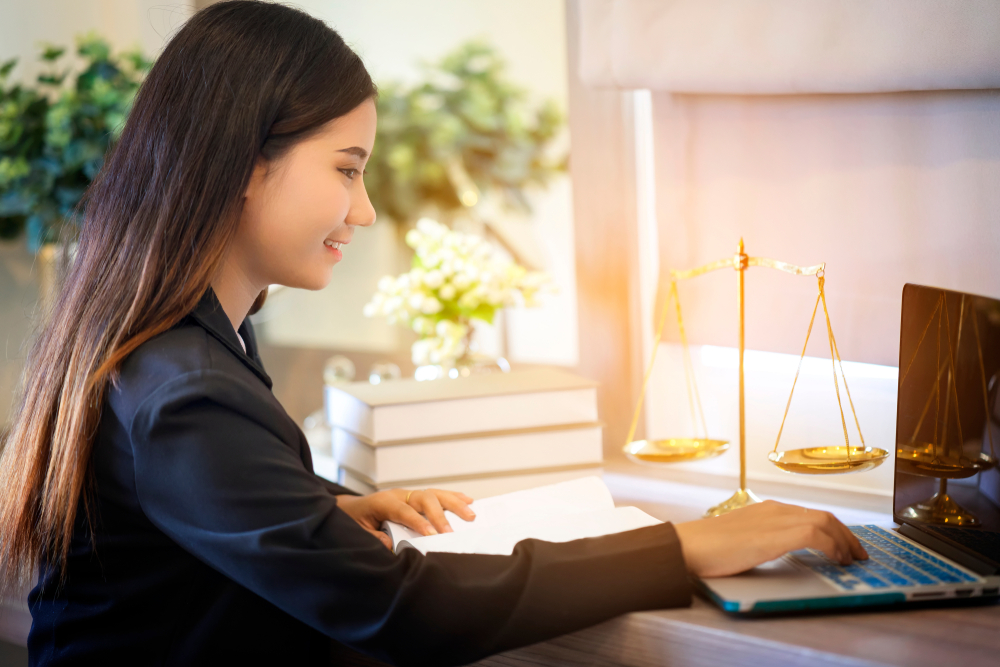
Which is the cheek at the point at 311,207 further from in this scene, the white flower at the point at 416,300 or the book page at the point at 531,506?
the white flower at the point at 416,300

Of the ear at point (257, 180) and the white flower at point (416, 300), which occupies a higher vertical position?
the ear at point (257, 180)

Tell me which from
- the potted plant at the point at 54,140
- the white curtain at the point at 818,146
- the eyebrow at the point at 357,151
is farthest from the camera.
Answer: the potted plant at the point at 54,140

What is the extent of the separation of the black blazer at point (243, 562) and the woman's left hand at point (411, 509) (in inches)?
6.2

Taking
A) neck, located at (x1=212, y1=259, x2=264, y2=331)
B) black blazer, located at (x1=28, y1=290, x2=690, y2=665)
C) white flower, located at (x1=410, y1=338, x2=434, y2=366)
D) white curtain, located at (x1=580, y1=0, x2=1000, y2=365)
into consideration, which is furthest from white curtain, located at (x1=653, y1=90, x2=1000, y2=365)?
neck, located at (x1=212, y1=259, x2=264, y2=331)

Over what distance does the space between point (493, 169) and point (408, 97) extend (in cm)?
27

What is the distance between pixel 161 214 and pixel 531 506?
1.46ft

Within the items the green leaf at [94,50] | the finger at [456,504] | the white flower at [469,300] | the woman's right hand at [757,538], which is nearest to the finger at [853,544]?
the woman's right hand at [757,538]

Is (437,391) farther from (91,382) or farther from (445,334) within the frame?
(91,382)

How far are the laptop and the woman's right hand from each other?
0.02m

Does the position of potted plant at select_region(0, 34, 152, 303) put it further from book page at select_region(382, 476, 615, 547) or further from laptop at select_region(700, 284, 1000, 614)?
laptop at select_region(700, 284, 1000, 614)

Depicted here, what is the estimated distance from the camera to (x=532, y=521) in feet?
2.79

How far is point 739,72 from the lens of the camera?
42.0 inches

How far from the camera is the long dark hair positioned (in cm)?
76

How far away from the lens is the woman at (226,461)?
2.18 ft
